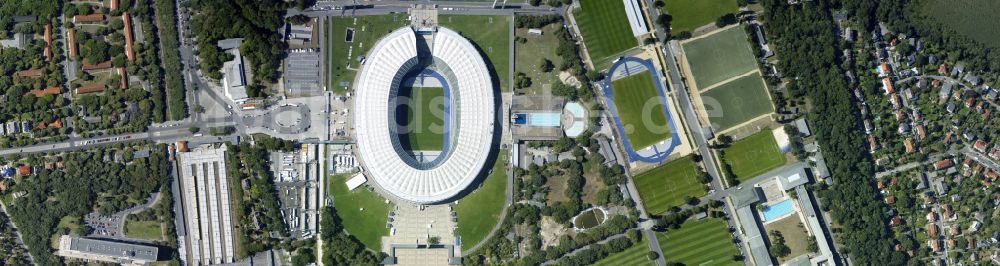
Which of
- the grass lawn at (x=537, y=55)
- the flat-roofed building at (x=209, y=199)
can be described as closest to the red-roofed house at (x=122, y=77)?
the flat-roofed building at (x=209, y=199)

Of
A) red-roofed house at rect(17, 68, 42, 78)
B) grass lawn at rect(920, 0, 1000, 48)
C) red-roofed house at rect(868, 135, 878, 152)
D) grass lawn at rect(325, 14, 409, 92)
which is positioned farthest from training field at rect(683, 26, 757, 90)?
red-roofed house at rect(17, 68, 42, 78)

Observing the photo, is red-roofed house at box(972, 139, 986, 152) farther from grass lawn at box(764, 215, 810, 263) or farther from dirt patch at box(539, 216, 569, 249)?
dirt patch at box(539, 216, 569, 249)

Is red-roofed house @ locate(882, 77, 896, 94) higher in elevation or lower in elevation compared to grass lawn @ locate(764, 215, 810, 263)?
higher

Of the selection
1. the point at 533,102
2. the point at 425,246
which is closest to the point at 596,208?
the point at 533,102

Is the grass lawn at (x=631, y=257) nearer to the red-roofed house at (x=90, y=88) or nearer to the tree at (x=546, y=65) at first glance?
the tree at (x=546, y=65)

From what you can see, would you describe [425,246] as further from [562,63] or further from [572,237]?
[562,63]
